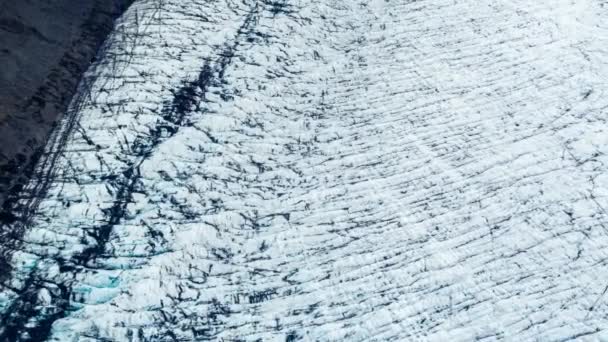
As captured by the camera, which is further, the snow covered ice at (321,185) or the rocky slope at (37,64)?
the rocky slope at (37,64)

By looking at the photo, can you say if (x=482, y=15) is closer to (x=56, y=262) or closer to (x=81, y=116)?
(x=81, y=116)

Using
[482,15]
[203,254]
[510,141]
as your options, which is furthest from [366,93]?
[203,254]

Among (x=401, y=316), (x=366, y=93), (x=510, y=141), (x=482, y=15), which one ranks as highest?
(x=482, y=15)

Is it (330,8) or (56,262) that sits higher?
(330,8)

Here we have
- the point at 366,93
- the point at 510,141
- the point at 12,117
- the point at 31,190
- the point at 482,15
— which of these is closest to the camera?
the point at 31,190

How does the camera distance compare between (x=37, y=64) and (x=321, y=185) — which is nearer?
(x=321, y=185)

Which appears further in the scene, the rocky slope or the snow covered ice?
the rocky slope

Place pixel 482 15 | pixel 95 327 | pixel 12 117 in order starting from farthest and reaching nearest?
pixel 482 15 → pixel 12 117 → pixel 95 327

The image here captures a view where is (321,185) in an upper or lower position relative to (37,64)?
lower
